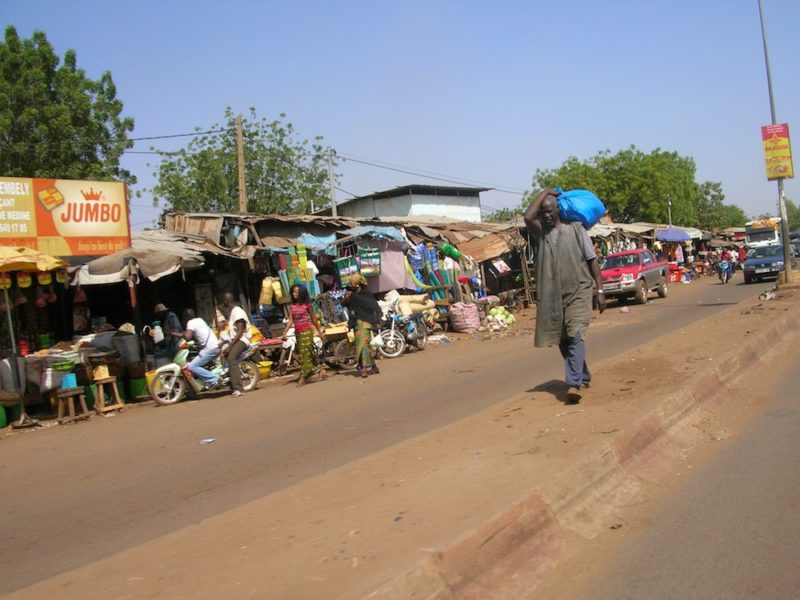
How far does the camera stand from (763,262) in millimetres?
32156

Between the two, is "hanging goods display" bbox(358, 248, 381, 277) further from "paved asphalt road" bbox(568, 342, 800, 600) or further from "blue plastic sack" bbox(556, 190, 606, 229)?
"paved asphalt road" bbox(568, 342, 800, 600)

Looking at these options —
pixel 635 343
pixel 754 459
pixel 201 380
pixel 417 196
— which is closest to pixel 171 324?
pixel 201 380

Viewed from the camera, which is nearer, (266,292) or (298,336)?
(298,336)

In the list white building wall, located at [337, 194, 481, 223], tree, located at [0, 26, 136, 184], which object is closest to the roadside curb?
tree, located at [0, 26, 136, 184]

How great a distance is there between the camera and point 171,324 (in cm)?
1535

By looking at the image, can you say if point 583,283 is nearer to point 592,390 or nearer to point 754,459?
point 592,390

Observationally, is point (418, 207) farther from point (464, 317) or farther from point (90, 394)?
point (90, 394)

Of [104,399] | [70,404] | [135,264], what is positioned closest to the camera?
[70,404]

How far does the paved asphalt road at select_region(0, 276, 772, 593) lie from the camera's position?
5.39 metres

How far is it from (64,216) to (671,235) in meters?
33.1

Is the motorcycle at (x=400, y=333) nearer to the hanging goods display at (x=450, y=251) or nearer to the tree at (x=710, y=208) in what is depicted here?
the hanging goods display at (x=450, y=251)

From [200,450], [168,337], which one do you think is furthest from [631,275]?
[200,450]

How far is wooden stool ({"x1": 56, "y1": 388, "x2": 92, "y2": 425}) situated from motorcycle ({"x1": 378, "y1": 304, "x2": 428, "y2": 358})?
6.97m

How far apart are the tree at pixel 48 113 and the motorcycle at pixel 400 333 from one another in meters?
14.3
